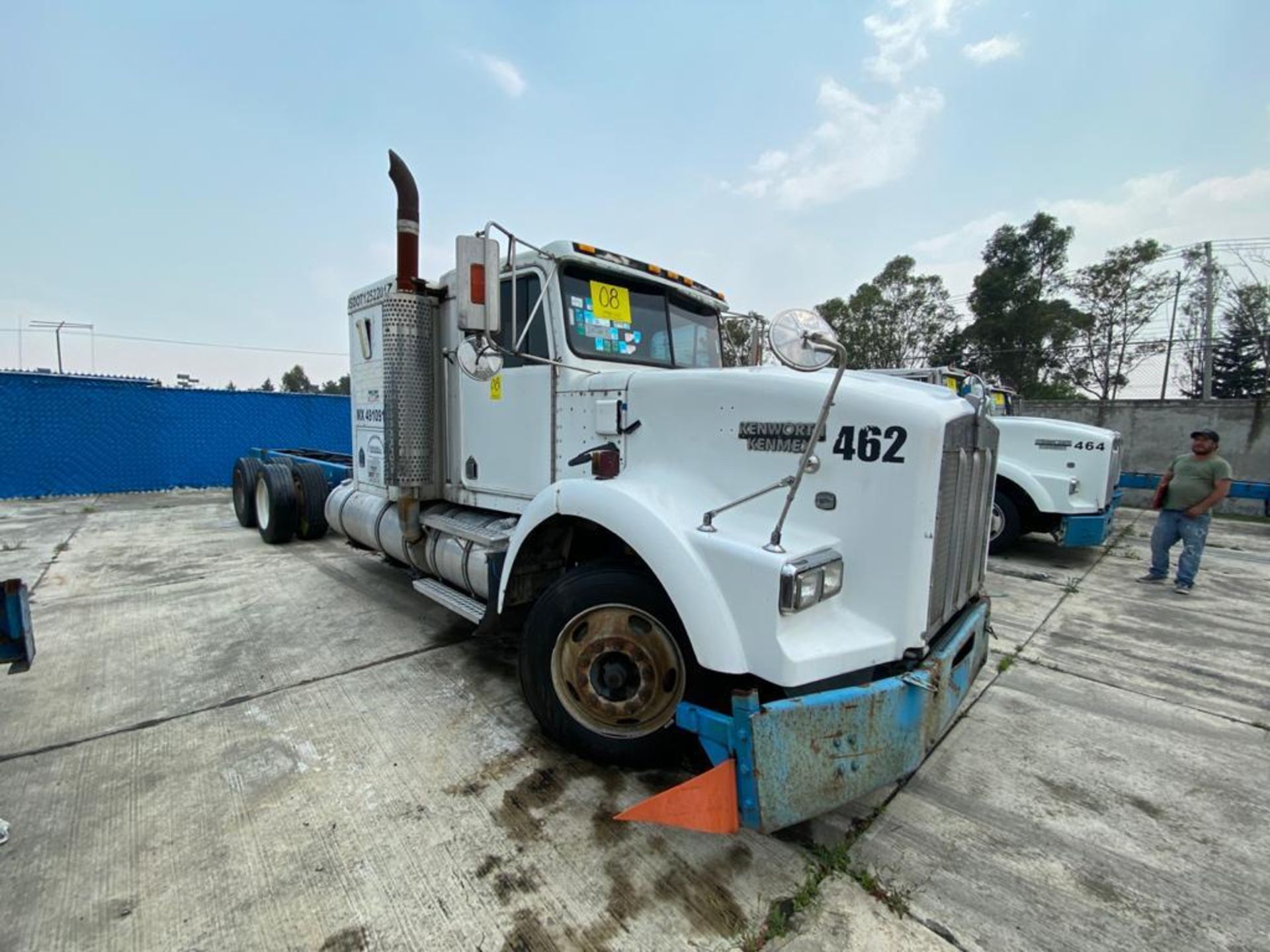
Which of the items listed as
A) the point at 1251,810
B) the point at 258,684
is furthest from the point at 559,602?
the point at 1251,810

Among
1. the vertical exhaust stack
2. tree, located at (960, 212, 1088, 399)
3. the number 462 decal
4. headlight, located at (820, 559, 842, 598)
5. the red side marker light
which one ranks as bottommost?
headlight, located at (820, 559, 842, 598)

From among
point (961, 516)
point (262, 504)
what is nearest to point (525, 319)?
point (961, 516)

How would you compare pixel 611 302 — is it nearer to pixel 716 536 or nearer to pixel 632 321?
pixel 632 321

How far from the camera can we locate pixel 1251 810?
249 cm

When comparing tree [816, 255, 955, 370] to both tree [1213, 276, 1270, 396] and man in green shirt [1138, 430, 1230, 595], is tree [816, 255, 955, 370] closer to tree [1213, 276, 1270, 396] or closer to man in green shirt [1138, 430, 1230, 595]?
tree [1213, 276, 1270, 396]

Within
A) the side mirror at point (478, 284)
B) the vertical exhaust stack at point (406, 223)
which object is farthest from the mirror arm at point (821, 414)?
the vertical exhaust stack at point (406, 223)

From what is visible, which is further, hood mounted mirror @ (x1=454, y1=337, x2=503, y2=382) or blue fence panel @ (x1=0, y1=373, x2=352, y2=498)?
blue fence panel @ (x1=0, y1=373, x2=352, y2=498)

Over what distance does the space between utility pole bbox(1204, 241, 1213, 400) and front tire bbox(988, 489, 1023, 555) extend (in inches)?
477

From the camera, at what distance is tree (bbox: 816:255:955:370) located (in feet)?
96.7

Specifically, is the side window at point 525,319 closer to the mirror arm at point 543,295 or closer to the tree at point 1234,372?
the mirror arm at point 543,295

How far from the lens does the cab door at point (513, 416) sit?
3.41 metres

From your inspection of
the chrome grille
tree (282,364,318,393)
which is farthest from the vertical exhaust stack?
tree (282,364,318,393)

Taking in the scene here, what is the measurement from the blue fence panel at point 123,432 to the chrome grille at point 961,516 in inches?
592

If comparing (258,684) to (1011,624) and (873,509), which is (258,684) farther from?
(1011,624)
